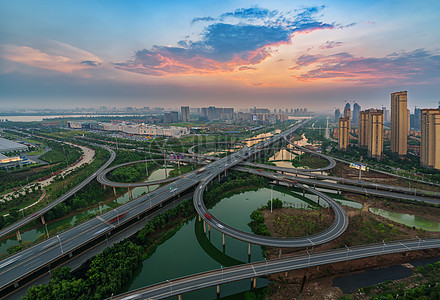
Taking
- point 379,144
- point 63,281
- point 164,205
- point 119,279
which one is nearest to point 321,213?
point 164,205

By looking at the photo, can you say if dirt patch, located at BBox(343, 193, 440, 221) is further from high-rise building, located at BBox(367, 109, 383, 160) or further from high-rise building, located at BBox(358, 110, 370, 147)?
high-rise building, located at BBox(358, 110, 370, 147)

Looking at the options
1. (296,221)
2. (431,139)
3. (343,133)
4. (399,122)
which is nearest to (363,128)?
(343,133)

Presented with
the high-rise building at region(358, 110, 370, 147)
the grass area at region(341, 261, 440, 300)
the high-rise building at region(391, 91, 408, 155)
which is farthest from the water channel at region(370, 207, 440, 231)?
the high-rise building at region(358, 110, 370, 147)

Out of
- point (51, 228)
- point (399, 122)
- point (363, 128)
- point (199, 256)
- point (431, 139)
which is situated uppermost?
point (399, 122)

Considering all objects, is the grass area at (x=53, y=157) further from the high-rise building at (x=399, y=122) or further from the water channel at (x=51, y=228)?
the high-rise building at (x=399, y=122)

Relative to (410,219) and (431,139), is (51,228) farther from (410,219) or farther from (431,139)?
(431,139)

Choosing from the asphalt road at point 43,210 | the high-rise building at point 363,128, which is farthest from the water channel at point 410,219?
the asphalt road at point 43,210
